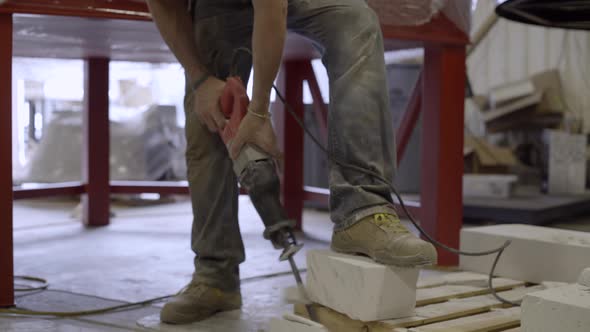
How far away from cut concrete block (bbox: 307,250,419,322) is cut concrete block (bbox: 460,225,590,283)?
470mm

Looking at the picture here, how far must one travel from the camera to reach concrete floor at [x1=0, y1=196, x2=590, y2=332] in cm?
153

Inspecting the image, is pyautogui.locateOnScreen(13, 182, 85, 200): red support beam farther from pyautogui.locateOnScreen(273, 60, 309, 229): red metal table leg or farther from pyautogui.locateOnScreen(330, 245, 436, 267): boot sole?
pyautogui.locateOnScreen(330, 245, 436, 267): boot sole

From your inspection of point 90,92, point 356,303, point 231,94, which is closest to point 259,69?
point 231,94

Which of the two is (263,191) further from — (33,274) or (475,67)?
(475,67)

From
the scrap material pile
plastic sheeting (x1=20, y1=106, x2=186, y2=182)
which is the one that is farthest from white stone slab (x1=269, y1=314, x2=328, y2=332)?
the scrap material pile

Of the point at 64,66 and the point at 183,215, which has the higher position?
the point at 64,66

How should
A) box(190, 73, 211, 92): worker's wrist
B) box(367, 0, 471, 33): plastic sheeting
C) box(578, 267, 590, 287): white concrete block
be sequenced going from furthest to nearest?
1. box(367, 0, 471, 33): plastic sheeting
2. box(190, 73, 211, 92): worker's wrist
3. box(578, 267, 590, 287): white concrete block

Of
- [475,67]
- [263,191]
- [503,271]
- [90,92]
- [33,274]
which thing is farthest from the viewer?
[475,67]

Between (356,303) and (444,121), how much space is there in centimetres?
108

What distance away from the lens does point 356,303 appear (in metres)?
1.19

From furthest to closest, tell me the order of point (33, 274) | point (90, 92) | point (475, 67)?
point (475, 67) < point (90, 92) < point (33, 274)

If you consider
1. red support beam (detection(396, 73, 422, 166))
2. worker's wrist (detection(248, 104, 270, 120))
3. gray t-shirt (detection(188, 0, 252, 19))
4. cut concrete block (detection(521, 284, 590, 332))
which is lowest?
cut concrete block (detection(521, 284, 590, 332))

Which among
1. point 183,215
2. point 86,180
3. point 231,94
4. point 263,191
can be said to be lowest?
point 183,215

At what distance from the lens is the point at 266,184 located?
4.33ft
